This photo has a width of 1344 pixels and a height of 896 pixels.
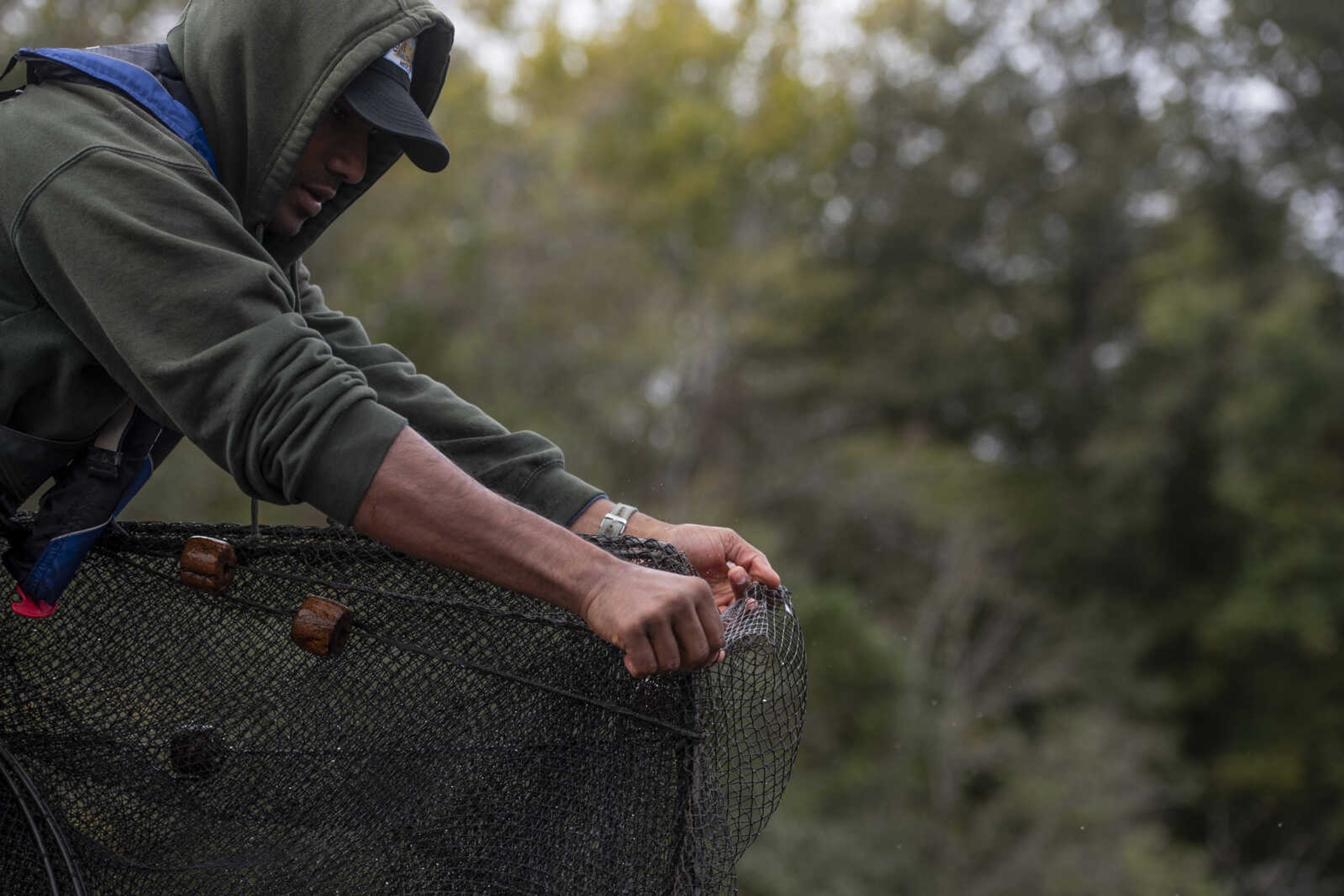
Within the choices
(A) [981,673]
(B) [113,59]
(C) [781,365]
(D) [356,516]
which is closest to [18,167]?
(B) [113,59]

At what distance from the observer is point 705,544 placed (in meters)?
2.41

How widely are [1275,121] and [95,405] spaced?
24791mm

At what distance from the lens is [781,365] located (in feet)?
75.8

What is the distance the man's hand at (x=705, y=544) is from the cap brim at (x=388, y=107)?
74 centimetres

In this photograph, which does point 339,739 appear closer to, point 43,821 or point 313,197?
point 43,821

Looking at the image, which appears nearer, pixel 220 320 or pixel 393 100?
pixel 220 320

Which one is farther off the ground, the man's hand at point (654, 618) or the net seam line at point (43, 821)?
the man's hand at point (654, 618)

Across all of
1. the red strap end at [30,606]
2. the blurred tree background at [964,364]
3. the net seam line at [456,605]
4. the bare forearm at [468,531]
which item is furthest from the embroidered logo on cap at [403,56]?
the blurred tree background at [964,364]

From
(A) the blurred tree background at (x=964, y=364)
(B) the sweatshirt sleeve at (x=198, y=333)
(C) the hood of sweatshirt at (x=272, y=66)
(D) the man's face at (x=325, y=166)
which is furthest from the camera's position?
(A) the blurred tree background at (x=964, y=364)

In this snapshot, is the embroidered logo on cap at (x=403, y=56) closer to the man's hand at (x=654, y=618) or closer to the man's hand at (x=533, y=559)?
the man's hand at (x=533, y=559)

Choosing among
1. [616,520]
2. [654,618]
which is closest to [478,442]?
[616,520]

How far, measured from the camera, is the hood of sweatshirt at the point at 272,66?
2.00m

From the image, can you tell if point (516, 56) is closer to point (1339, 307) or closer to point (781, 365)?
point (781, 365)

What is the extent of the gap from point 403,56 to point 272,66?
226 millimetres
